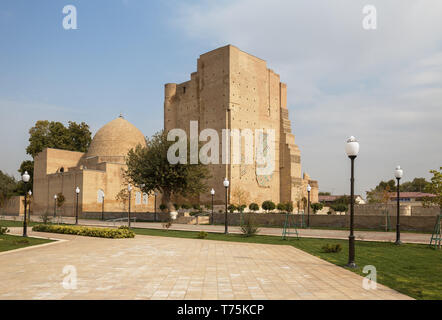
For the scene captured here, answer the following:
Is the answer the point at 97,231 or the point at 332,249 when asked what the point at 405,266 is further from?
the point at 97,231

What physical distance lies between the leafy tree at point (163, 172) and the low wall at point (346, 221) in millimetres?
4968

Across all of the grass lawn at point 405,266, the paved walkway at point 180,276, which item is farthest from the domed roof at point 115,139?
the grass lawn at point 405,266

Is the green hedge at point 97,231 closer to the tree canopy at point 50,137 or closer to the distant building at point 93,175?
the distant building at point 93,175

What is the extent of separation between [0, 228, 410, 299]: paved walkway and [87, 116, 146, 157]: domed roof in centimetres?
4738

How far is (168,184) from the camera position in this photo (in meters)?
34.9

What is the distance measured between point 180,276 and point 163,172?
90.2 ft

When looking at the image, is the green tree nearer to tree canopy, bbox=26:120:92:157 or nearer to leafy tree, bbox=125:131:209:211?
tree canopy, bbox=26:120:92:157

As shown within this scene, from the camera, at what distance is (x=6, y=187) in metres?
61.4

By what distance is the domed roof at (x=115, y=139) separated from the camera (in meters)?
57.5

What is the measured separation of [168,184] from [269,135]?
25.7 m
